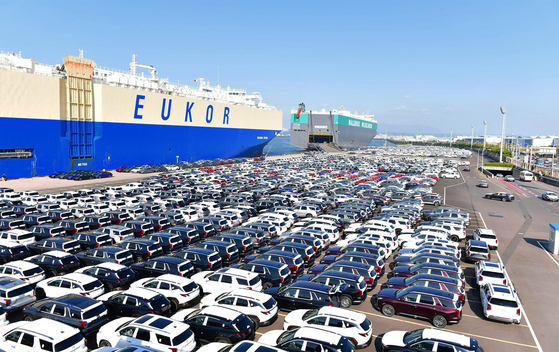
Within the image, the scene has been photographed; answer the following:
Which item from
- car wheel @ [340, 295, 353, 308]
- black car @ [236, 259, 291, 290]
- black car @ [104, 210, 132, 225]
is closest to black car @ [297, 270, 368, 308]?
car wheel @ [340, 295, 353, 308]

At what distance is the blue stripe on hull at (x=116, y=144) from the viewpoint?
4406 centimetres

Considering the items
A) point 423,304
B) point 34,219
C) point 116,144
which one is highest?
point 116,144

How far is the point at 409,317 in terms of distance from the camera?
12.9 metres

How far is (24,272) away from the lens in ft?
46.5

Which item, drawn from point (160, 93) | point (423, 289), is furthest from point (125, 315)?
point (160, 93)

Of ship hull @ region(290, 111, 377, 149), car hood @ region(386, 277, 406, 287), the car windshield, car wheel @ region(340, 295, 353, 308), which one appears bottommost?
car wheel @ region(340, 295, 353, 308)

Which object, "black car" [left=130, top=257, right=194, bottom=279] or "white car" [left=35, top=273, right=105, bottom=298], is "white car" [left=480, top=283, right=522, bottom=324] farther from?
"white car" [left=35, top=273, right=105, bottom=298]

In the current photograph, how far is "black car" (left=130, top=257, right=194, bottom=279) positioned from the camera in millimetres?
14968

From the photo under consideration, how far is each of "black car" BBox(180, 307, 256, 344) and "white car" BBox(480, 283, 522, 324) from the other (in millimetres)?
7926

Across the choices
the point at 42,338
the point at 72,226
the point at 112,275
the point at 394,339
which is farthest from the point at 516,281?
the point at 72,226

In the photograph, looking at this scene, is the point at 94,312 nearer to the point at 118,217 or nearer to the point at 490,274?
the point at 118,217

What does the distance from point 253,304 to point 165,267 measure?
488cm

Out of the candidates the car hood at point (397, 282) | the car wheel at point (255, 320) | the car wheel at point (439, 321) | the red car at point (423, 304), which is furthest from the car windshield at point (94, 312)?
the car wheel at point (439, 321)

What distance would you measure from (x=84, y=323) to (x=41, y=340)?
1464 millimetres
